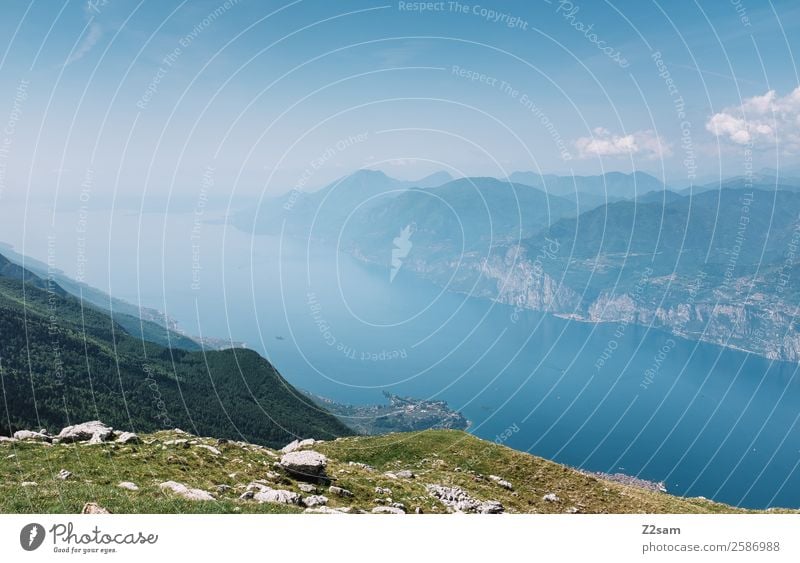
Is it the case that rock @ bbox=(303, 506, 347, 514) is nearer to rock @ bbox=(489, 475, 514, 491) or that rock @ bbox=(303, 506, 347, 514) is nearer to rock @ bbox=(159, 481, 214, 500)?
rock @ bbox=(159, 481, 214, 500)

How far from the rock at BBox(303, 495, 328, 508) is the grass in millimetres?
1161

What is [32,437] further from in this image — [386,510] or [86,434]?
[386,510]

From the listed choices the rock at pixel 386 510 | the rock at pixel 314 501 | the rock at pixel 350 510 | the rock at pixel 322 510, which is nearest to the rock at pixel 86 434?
the rock at pixel 314 501

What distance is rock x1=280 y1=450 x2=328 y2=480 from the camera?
1123 inches

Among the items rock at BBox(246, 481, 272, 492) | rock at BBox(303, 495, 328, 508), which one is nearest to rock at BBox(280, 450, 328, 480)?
rock at BBox(246, 481, 272, 492)

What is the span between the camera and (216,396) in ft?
586

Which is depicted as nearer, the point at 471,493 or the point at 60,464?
the point at 60,464

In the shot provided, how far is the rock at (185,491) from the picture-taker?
21.0m

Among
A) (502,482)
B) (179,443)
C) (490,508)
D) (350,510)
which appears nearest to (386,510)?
(350,510)

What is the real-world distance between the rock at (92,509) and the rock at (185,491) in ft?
10.3

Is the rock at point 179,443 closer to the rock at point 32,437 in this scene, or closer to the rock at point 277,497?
the rock at point 32,437
